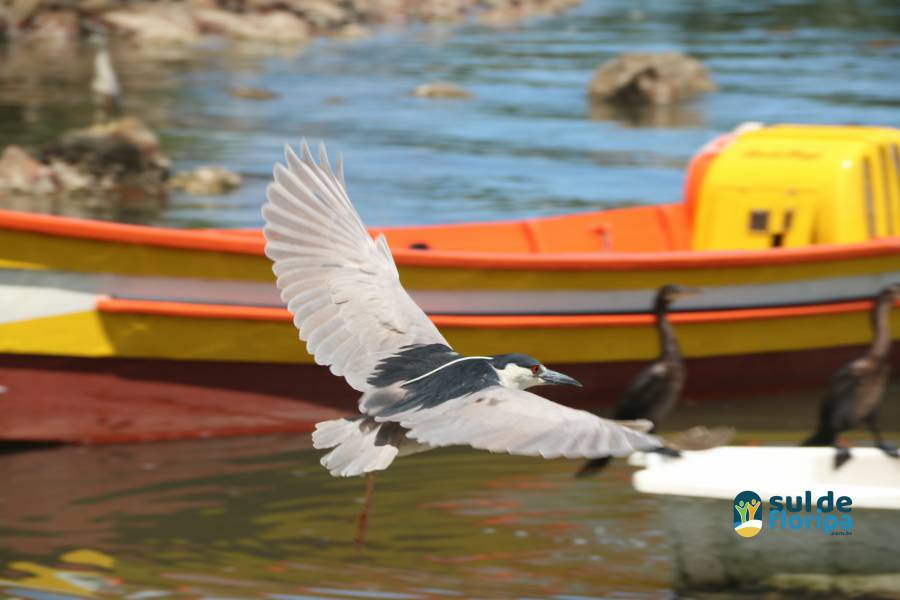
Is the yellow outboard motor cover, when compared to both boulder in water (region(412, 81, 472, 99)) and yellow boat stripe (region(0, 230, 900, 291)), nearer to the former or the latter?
yellow boat stripe (region(0, 230, 900, 291))

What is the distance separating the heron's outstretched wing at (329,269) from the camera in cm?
643

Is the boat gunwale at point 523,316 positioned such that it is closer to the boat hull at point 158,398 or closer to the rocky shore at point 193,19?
the boat hull at point 158,398

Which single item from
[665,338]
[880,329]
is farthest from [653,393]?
[880,329]

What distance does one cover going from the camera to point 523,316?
10.3 meters

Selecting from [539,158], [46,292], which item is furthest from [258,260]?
[539,158]

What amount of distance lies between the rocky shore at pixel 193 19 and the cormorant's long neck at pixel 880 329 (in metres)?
25.0

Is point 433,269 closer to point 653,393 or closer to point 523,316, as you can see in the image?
point 523,316

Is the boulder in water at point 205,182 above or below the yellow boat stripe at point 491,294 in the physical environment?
below

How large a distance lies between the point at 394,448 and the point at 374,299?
99 cm

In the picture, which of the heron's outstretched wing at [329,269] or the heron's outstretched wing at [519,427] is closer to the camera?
the heron's outstretched wing at [519,427]

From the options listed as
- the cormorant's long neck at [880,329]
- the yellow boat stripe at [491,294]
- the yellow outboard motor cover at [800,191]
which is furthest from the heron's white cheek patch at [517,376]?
the yellow outboard motor cover at [800,191]

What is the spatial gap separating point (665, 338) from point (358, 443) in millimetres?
3982

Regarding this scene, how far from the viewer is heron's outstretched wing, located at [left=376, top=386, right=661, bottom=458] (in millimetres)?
4996

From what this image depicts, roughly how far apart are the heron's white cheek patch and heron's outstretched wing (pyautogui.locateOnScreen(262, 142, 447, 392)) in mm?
478
